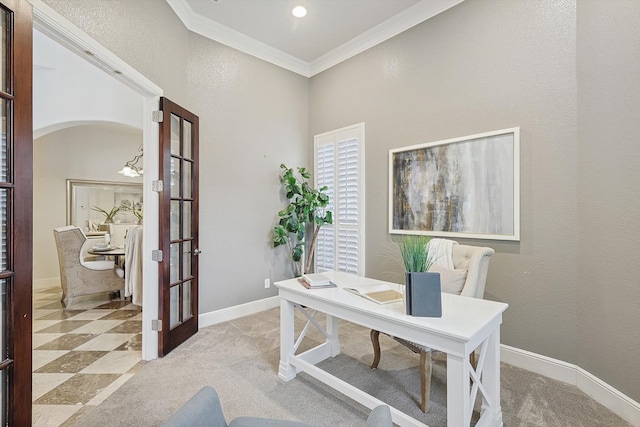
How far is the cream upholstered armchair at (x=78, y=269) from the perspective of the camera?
12.9 ft

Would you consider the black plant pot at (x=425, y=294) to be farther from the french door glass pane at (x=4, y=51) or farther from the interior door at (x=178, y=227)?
the interior door at (x=178, y=227)

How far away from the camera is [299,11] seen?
3.14m

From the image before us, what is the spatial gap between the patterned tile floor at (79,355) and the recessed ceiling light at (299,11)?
12.1 ft

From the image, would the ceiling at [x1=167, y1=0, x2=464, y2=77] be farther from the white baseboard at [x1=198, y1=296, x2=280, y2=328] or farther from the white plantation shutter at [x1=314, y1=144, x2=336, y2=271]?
the white baseboard at [x1=198, y1=296, x2=280, y2=328]

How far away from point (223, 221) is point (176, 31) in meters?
2.00

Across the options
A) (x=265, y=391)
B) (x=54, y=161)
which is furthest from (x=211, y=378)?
(x=54, y=161)

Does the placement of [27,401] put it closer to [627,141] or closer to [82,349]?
[82,349]

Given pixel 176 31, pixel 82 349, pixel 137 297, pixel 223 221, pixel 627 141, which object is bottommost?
pixel 82 349

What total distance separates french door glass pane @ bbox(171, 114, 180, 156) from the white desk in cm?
174

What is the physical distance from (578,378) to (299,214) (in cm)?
308

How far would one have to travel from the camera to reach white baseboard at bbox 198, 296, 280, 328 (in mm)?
3348

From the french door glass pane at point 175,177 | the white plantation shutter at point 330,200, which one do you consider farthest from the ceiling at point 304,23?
the french door glass pane at point 175,177

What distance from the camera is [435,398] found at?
2.03 metres

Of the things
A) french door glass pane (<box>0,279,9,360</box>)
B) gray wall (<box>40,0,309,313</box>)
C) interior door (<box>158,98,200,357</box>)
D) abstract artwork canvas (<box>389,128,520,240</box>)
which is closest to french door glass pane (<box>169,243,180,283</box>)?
interior door (<box>158,98,200,357</box>)
